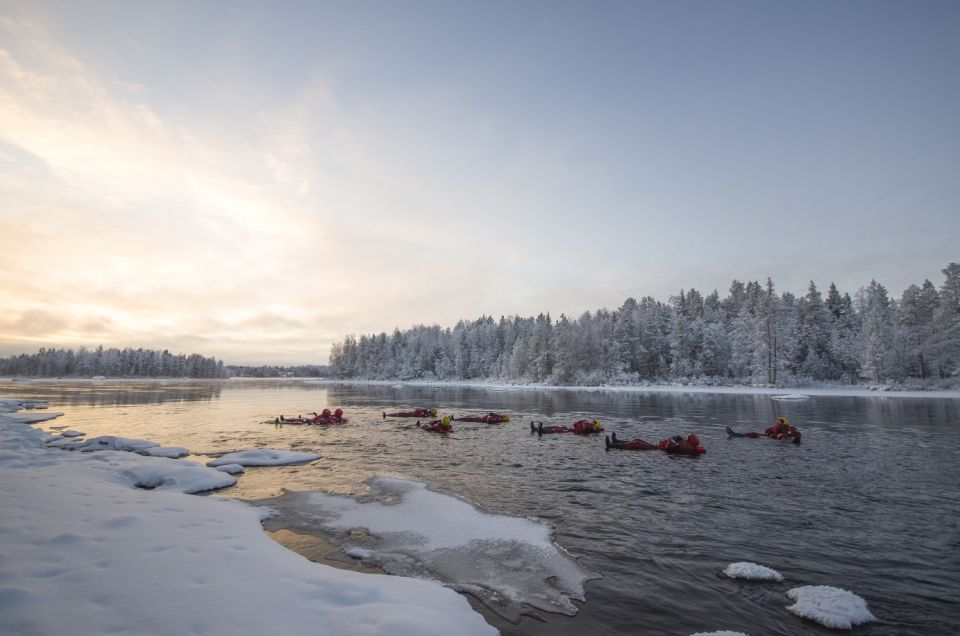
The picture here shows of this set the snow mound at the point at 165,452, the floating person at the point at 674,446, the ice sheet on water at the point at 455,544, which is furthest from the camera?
the floating person at the point at 674,446

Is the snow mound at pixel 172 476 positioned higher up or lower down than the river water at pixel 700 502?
higher up

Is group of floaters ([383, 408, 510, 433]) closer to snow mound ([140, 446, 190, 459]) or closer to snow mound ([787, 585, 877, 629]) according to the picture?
snow mound ([140, 446, 190, 459])

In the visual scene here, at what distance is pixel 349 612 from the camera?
6.52m

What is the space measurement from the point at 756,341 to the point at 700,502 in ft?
250

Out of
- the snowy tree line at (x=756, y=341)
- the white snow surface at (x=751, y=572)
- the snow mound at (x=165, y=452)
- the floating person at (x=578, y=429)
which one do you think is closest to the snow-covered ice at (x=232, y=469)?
the snow mound at (x=165, y=452)

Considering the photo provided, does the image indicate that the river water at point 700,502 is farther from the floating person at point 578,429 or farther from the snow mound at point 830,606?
the floating person at point 578,429

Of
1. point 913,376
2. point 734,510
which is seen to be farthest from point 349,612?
point 913,376

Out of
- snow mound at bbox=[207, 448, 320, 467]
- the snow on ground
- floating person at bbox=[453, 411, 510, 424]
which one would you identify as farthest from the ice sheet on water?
floating person at bbox=[453, 411, 510, 424]

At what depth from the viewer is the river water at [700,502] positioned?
809 centimetres

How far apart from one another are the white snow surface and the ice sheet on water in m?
2.90

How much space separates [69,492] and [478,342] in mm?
140381

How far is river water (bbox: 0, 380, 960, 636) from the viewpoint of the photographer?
8086 mm

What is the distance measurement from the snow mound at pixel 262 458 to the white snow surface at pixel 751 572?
1778 centimetres

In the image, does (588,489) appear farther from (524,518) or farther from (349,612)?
(349,612)
